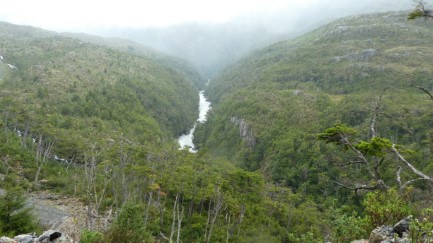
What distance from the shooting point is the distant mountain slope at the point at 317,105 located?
9625 centimetres

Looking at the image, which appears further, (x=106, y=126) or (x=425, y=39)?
(x=425, y=39)

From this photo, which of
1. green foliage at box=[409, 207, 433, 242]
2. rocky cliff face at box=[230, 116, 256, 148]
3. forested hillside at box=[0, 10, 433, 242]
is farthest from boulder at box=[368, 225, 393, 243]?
rocky cliff face at box=[230, 116, 256, 148]

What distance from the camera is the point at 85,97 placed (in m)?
113

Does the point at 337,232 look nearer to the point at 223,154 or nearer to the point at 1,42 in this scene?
the point at 223,154

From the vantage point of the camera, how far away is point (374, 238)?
12.7 meters

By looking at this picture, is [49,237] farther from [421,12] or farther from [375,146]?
[421,12]

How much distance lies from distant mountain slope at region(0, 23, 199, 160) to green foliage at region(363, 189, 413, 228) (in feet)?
211

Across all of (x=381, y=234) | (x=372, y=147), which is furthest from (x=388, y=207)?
(x=372, y=147)

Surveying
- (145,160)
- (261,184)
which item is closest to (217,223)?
(261,184)

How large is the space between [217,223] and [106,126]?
194 ft

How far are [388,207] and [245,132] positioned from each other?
356ft

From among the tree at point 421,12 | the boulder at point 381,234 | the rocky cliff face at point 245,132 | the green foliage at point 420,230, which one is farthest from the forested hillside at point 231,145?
the tree at point 421,12

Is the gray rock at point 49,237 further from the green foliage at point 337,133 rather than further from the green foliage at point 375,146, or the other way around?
the green foliage at point 375,146

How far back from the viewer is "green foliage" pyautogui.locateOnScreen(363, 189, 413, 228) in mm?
12883
